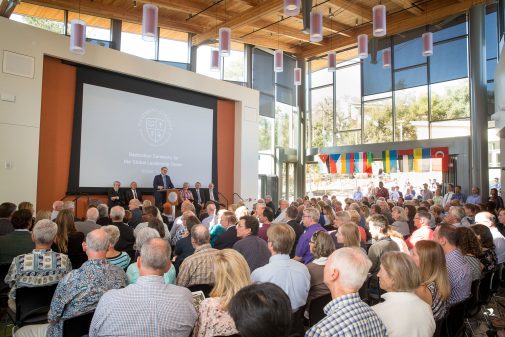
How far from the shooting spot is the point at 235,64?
13656 mm

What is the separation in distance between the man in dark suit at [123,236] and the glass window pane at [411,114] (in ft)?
35.8

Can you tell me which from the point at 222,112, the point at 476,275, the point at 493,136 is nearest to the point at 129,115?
the point at 222,112

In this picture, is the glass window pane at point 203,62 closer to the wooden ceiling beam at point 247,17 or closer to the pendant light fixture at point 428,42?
the wooden ceiling beam at point 247,17

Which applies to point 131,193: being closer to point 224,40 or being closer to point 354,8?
point 224,40

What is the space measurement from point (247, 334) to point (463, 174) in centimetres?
1220

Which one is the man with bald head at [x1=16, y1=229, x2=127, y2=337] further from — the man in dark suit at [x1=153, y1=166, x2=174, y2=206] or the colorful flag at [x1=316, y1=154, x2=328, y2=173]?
the colorful flag at [x1=316, y1=154, x2=328, y2=173]

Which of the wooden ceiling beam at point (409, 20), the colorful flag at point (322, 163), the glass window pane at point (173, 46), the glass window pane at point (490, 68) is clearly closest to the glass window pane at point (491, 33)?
the glass window pane at point (490, 68)

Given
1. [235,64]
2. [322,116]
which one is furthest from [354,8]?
[322,116]

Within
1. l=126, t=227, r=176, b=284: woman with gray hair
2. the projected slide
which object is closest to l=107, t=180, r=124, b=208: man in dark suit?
the projected slide

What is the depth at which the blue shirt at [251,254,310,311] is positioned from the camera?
9.00ft

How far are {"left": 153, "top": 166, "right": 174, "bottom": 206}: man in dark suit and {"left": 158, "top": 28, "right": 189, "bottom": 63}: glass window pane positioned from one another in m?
3.88

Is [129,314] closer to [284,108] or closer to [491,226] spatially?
[491,226]

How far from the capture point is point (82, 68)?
8828mm

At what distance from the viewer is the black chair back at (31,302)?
279cm
